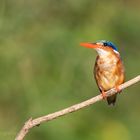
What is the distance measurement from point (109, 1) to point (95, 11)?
1.62 ft

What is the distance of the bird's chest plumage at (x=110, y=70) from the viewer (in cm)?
781

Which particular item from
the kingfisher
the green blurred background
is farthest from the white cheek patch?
the green blurred background

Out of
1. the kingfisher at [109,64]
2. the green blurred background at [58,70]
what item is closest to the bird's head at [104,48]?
the kingfisher at [109,64]

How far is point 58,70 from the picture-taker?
1162cm

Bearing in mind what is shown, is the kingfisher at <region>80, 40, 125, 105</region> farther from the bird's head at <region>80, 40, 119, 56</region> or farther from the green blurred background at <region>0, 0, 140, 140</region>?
the green blurred background at <region>0, 0, 140, 140</region>

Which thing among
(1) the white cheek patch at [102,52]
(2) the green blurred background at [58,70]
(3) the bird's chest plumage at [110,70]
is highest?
(1) the white cheek patch at [102,52]

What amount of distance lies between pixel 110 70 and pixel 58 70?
3816mm

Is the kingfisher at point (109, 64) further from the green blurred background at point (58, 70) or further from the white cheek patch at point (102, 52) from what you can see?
the green blurred background at point (58, 70)

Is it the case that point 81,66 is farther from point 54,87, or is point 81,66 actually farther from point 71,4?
point 71,4

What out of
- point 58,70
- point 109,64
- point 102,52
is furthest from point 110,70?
point 58,70

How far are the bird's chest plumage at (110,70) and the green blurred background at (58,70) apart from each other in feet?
8.74

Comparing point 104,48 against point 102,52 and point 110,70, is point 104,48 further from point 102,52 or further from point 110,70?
point 110,70

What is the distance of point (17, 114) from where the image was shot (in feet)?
36.9

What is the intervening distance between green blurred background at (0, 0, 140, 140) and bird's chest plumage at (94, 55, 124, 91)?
2664mm
